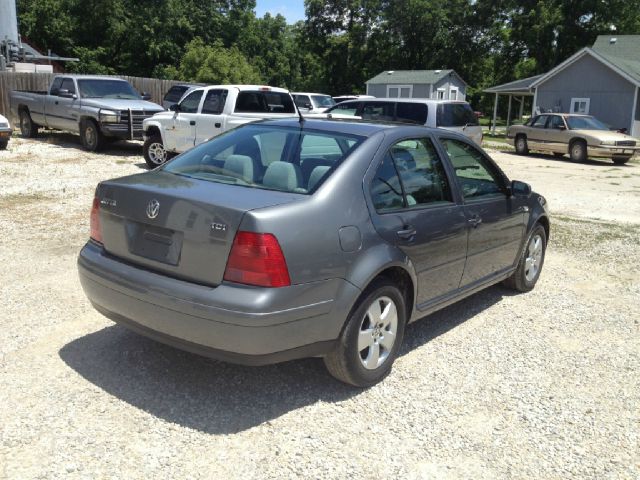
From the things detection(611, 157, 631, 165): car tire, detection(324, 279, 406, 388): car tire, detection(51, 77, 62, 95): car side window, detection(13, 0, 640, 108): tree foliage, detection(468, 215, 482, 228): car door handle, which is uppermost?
detection(13, 0, 640, 108): tree foliage

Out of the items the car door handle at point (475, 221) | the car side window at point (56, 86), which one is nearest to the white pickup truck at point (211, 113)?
the car side window at point (56, 86)

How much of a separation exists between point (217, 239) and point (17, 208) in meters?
6.96

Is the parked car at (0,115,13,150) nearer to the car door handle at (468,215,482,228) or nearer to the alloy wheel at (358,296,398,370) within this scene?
the car door handle at (468,215,482,228)

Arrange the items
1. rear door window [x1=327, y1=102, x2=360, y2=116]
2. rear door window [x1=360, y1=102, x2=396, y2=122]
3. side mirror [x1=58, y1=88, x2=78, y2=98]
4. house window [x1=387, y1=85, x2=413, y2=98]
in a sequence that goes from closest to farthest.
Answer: rear door window [x1=360, y1=102, x2=396, y2=122]
rear door window [x1=327, y1=102, x2=360, y2=116]
side mirror [x1=58, y1=88, x2=78, y2=98]
house window [x1=387, y1=85, x2=413, y2=98]

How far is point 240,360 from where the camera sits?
329cm

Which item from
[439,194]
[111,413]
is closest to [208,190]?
[111,413]

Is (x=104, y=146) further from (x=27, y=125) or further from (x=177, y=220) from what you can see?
(x=177, y=220)

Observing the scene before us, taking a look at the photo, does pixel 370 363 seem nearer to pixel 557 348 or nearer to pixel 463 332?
pixel 463 332

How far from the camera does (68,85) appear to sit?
1664 cm

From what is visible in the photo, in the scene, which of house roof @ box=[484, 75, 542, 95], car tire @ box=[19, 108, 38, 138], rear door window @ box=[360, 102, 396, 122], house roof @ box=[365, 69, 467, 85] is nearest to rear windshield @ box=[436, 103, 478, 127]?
rear door window @ box=[360, 102, 396, 122]

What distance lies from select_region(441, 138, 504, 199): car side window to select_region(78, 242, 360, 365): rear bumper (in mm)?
1717

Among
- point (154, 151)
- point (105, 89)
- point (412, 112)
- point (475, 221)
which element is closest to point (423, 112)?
point (412, 112)

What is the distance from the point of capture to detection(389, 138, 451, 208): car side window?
417 centimetres

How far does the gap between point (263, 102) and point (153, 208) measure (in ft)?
31.7
